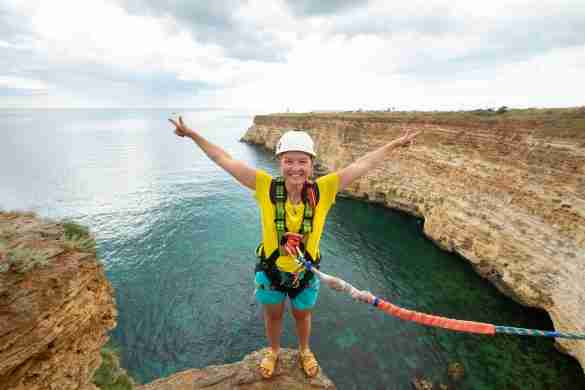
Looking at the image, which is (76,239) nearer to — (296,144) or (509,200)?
(296,144)

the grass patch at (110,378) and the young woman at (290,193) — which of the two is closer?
the young woman at (290,193)

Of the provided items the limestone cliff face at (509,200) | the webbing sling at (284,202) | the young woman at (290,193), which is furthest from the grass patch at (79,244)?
the limestone cliff face at (509,200)

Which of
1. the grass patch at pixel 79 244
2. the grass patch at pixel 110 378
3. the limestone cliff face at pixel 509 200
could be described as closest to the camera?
the grass patch at pixel 79 244

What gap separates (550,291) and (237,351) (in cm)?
1726

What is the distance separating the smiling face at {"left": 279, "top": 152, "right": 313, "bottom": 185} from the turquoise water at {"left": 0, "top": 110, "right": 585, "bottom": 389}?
879cm

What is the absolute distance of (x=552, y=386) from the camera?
1143 cm

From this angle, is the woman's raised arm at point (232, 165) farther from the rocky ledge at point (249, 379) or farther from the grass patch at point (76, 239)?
the rocky ledge at point (249, 379)

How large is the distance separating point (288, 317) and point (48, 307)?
12.7 metres

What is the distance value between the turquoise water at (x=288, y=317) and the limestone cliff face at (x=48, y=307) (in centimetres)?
461

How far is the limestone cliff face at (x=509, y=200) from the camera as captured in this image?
13734mm

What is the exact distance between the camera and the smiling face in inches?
121

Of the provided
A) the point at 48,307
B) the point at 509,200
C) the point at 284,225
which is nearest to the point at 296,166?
the point at 284,225

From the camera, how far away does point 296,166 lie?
3061 mm

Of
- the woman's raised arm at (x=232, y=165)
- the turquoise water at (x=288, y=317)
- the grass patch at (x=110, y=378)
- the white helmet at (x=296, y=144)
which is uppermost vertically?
the white helmet at (x=296, y=144)
